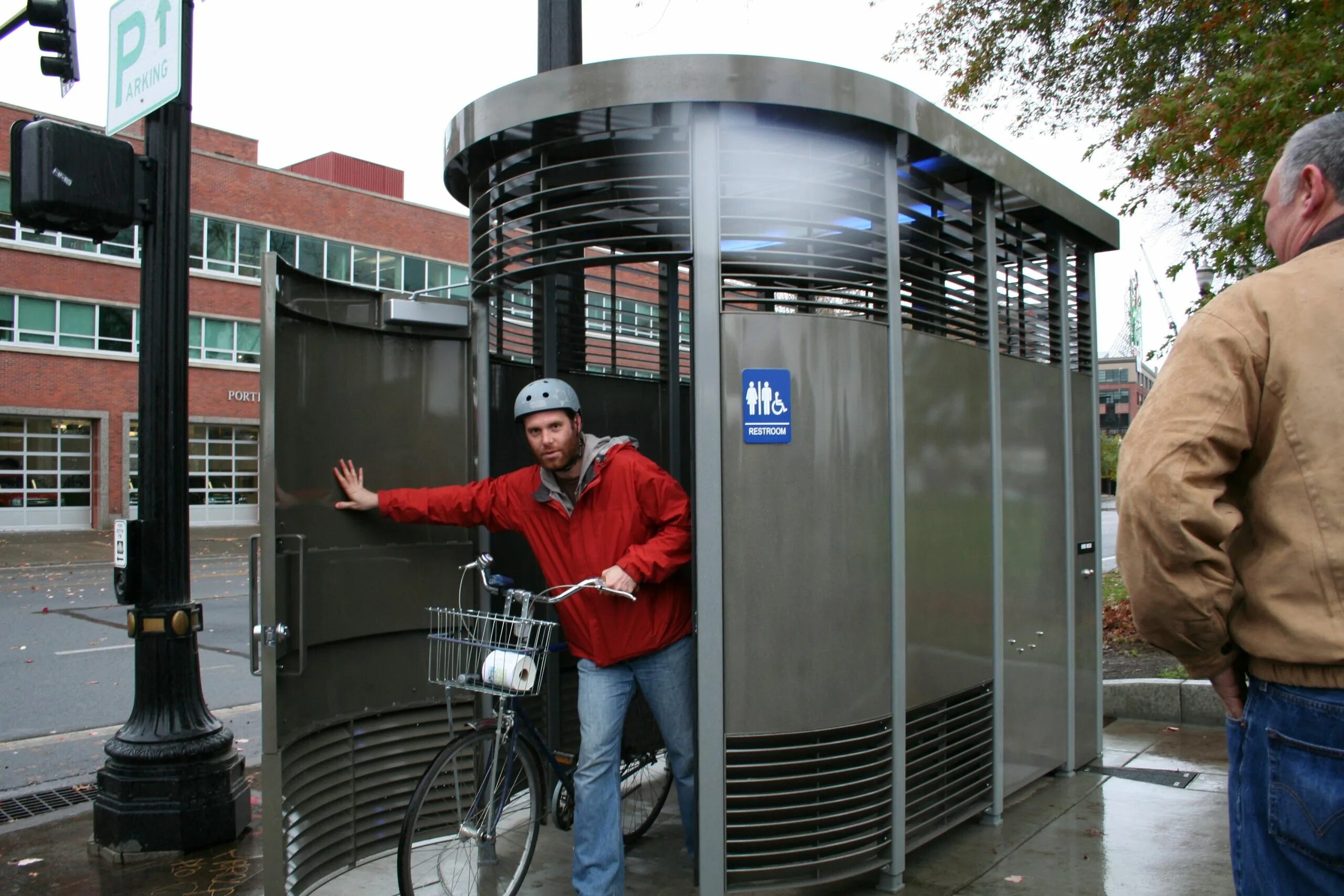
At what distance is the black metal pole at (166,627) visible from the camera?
15.7 ft

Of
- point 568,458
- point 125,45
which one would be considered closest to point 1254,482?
point 568,458

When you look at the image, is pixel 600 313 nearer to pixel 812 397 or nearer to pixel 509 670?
pixel 812 397

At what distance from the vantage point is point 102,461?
2964 centimetres

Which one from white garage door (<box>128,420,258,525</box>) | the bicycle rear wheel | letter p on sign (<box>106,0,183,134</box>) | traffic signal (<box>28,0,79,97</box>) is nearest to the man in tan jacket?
the bicycle rear wheel

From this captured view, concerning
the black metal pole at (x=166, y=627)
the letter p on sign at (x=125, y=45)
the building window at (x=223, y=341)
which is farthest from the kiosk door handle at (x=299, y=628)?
the building window at (x=223, y=341)

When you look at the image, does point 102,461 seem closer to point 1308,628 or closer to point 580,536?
point 580,536

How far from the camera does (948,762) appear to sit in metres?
4.71

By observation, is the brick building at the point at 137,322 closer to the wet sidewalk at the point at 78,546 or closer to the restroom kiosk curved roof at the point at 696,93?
the wet sidewalk at the point at 78,546

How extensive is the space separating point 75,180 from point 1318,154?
4.67 meters

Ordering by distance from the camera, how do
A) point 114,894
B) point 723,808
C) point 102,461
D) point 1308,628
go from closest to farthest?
point 1308,628 < point 723,808 < point 114,894 < point 102,461

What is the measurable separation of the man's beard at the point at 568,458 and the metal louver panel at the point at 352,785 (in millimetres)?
1181

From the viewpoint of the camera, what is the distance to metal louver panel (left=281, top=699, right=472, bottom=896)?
393 cm

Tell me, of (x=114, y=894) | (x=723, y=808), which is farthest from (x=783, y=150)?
(x=114, y=894)

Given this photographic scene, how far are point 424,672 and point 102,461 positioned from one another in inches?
1140
